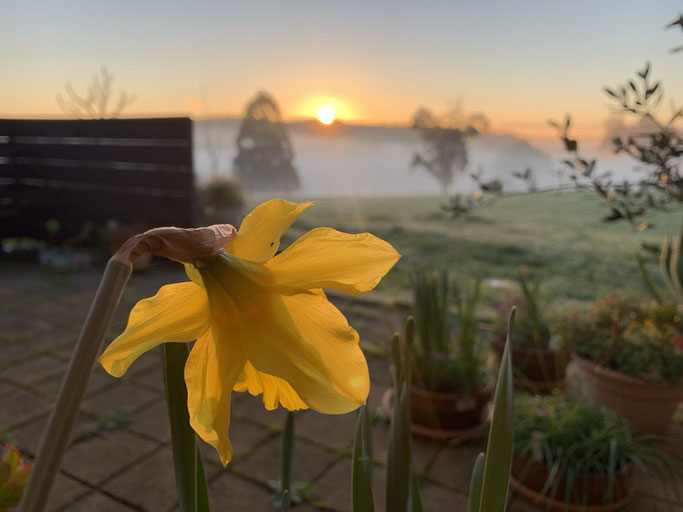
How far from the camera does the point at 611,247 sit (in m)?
6.46

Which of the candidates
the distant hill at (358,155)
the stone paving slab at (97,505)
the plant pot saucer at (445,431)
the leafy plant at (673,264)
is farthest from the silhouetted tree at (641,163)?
the distant hill at (358,155)

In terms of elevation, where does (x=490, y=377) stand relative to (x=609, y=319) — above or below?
below

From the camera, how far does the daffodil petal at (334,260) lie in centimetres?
38

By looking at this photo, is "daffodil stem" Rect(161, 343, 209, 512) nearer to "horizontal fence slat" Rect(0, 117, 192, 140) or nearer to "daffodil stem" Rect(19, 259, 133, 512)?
"daffodil stem" Rect(19, 259, 133, 512)

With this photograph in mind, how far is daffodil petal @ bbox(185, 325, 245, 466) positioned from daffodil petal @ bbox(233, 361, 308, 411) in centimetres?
4

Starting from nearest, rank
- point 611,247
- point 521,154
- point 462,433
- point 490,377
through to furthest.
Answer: point 462,433
point 490,377
point 611,247
point 521,154

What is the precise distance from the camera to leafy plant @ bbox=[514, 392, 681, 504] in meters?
1.51

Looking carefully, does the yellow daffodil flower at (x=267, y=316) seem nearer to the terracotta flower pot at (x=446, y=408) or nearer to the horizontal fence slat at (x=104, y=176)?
the terracotta flower pot at (x=446, y=408)

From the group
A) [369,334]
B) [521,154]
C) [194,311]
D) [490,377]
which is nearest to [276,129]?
[521,154]

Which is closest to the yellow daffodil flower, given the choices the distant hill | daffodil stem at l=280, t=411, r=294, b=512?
daffodil stem at l=280, t=411, r=294, b=512

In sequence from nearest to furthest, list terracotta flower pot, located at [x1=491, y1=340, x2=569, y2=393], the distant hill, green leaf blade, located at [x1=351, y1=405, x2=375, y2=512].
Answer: green leaf blade, located at [x1=351, y1=405, x2=375, y2=512], terracotta flower pot, located at [x1=491, y1=340, x2=569, y2=393], the distant hill

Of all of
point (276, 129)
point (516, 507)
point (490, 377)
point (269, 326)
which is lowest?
point (516, 507)

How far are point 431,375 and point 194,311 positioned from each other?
68.4 inches

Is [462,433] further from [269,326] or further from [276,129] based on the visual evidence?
[276,129]
